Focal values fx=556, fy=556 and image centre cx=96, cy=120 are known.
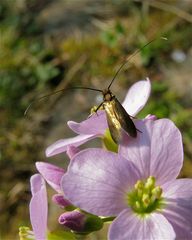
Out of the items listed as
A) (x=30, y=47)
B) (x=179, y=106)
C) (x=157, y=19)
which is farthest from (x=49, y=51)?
(x=179, y=106)

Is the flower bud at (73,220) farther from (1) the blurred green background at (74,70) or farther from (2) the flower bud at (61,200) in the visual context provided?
(1) the blurred green background at (74,70)

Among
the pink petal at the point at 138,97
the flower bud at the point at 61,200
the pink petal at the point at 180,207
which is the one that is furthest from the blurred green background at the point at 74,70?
the pink petal at the point at 180,207

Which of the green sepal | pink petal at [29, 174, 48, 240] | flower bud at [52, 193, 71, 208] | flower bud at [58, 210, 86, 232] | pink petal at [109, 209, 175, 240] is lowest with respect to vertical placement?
the green sepal

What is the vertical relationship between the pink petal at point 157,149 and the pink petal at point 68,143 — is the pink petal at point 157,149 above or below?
below

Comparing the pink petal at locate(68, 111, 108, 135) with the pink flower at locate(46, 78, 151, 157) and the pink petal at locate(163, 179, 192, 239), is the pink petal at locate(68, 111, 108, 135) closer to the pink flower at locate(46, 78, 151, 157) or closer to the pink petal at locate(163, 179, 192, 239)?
the pink flower at locate(46, 78, 151, 157)

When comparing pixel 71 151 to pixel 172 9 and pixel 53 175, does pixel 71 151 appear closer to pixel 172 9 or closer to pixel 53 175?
pixel 53 175

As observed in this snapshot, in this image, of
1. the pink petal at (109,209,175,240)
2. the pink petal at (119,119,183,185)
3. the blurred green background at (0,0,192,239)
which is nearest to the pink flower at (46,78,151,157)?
the pink petal at (119,119,183,185)
